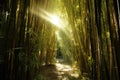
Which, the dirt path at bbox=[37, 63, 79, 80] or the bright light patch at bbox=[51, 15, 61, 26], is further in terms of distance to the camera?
the bright light patch at bbox=[51, 15, 61, 26]

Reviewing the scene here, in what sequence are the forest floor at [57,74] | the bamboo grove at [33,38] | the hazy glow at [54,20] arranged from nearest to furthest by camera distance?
the bamboo grove at [33,38] → the forest floor at [57,74] → the hazy glow at [54,20]

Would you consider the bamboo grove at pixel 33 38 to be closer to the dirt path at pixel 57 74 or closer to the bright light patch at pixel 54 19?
the dirt path at pixel 57 74

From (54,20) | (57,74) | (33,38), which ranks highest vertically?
(54,20)

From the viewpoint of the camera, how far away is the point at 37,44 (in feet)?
8.93

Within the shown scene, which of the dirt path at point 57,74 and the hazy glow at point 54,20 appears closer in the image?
the dirt path at point 57,74

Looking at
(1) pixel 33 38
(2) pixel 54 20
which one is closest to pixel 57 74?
(2) pixel 54 20

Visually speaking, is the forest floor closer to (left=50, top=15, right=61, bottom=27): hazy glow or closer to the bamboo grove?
the bamboo grove

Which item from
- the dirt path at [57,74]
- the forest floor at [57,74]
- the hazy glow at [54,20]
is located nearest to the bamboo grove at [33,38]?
the forest floor at [57,74]

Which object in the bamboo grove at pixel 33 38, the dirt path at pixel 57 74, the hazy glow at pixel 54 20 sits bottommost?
the dirt path at pixel 57 74

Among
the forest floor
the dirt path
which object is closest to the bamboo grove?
the forest floor

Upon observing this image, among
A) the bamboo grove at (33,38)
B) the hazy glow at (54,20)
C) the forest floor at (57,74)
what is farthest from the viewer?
the hazy glow at (54,20)

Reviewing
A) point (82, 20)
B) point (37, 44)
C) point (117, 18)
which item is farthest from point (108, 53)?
point (82, 20)

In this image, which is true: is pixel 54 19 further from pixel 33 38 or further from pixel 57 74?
pixel 33 38

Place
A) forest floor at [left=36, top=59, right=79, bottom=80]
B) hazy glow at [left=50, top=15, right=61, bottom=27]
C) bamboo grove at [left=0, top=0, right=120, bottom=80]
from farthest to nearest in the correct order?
hazy glow at [left=50, top=15, right=61, bottom=27]
forest floor at [left=36, top=59, right=79, bottom=80]
bamboo grove at [left=0, top=0, right=120, bottom=80]
